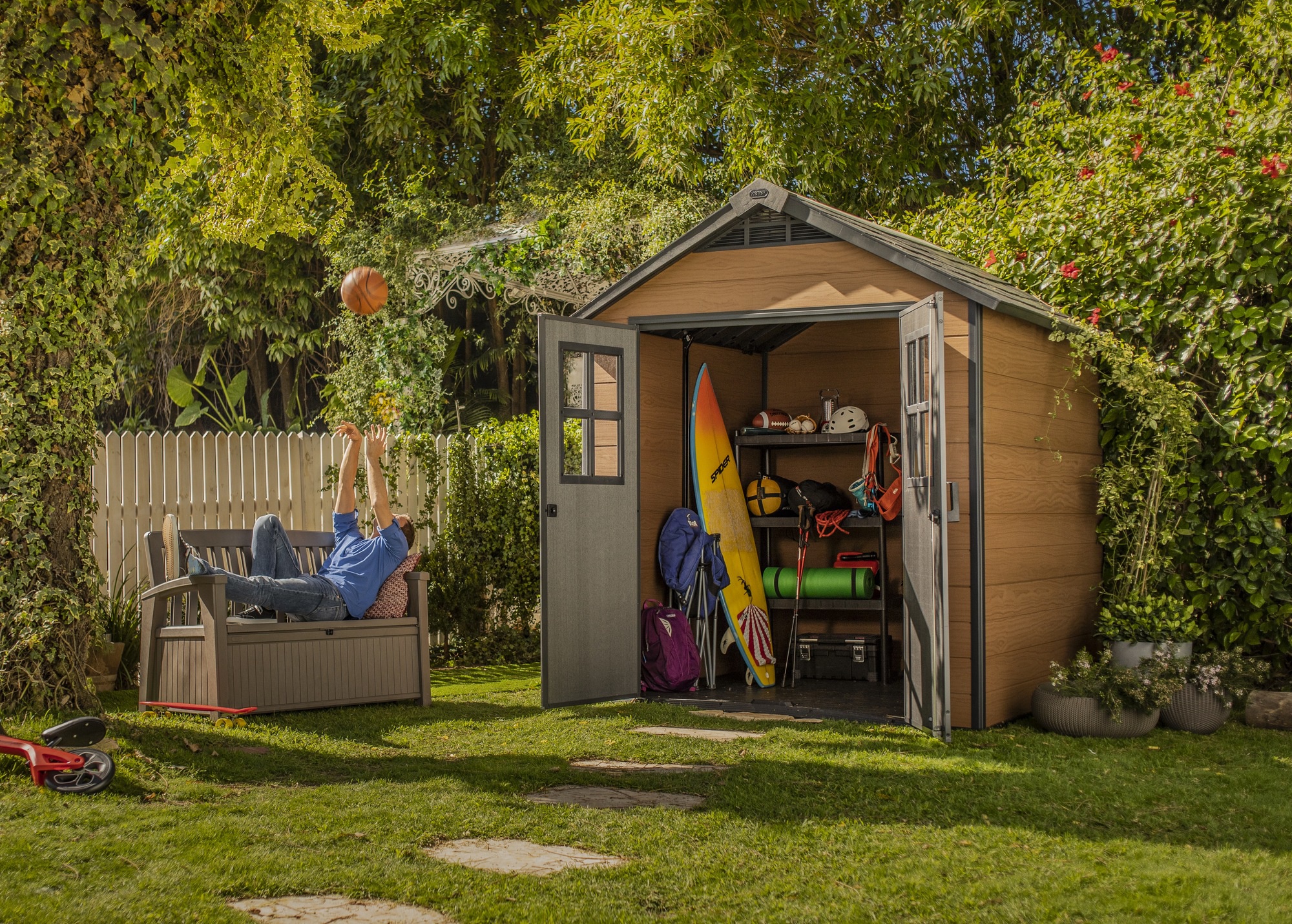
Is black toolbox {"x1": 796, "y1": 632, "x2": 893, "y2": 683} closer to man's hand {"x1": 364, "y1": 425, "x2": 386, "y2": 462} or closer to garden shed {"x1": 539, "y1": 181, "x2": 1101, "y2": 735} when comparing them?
garden shed {"x1": 539, "y1": 181, "x2": 1101, "y2": 735}

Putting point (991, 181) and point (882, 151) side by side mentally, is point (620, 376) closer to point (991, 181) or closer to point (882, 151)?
point (991, 181)

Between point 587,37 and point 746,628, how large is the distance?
241 inches

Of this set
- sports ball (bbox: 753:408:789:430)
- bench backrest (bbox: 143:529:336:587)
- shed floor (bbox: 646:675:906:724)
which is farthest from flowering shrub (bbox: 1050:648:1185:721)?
bench backrest (bbox: 143:529:336:587)

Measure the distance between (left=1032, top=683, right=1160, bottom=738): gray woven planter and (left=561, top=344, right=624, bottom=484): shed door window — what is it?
2331 millimetres

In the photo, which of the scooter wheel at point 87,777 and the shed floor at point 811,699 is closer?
the scooter wheel at point 87,777

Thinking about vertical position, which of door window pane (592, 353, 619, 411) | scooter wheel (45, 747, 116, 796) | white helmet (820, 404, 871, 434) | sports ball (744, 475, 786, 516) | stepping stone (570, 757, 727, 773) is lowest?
stepping stone (570, 757, 727, 773)

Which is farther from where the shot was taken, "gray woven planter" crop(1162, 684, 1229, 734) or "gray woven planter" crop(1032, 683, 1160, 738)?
"gray woven planter" crop(1162, 684, 1229, 734)

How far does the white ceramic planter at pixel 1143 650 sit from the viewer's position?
5.57m

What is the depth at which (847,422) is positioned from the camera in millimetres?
7000

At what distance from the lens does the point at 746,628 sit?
Answer: 271 inches

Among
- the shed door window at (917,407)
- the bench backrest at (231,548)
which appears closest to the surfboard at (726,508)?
the shed door window at (917,407)

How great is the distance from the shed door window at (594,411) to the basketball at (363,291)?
140 cm

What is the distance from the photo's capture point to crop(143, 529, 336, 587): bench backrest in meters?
5.73

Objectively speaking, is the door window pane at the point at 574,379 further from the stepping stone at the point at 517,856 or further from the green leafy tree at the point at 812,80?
the green leafy tree at the point at 812,80
